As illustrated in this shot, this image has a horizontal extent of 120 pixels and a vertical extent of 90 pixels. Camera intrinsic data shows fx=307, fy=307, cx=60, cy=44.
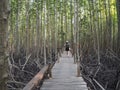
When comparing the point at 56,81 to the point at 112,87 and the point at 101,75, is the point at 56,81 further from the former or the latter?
the point at 101,75

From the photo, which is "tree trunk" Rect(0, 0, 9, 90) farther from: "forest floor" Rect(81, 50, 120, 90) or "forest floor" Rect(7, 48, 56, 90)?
"forest floor" Rect(81, 50, 120, 90)

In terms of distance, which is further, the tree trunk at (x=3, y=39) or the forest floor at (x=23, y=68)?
the forest floor at (x=23, y=68)

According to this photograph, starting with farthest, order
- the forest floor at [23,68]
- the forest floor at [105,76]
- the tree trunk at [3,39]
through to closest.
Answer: the forest floor at [23,68]
the forest floor at [105,76]
the tree trunk at [3,39]

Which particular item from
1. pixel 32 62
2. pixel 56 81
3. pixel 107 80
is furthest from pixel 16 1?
pixel 56 81

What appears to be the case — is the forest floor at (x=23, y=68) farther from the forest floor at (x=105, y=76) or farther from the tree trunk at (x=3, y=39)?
the tree trunk at (x=3, y=39)

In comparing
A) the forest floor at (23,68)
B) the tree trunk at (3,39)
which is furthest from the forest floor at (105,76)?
the tree trunk at (3,39)

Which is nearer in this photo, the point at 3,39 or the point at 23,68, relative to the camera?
the point at 3,39

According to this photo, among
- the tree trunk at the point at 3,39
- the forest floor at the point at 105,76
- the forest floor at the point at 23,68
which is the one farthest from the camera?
the forest floor at the point at 23,68

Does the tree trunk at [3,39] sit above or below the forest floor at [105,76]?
above

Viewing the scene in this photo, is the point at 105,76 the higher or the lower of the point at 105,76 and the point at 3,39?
the lower

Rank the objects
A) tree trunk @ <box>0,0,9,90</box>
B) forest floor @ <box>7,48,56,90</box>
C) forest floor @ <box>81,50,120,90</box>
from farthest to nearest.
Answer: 1. forest floor @ <box>7,48,56,90</box>
2. forest floor @ <box>81,50,120,90</box>
3. tree trunk @ <box>0,0,9,90</box>

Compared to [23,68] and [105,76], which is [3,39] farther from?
[23,68]

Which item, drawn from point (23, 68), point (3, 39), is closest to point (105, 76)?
point (23, 68)

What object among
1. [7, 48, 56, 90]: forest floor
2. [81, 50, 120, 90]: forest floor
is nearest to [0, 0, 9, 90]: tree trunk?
[7, 48, 56, 90]: forest floor
